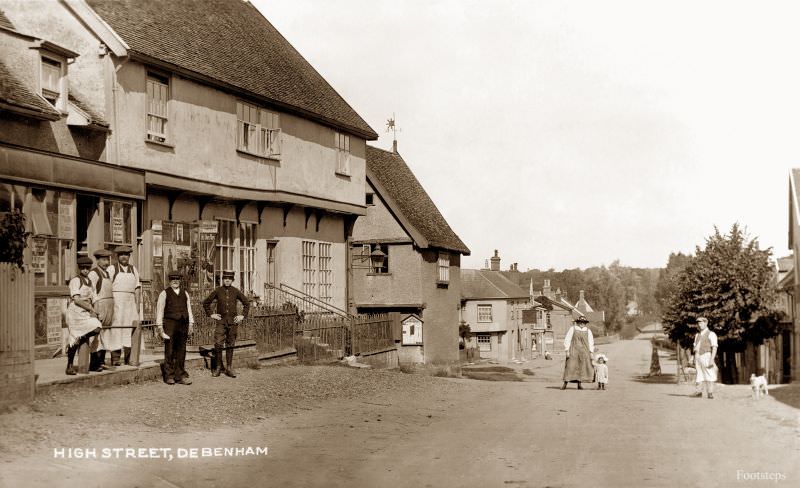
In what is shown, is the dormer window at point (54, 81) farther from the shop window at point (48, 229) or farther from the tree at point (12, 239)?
the tree at point (12, 239)

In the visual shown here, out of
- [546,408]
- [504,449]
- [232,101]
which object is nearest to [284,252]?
[232,101]

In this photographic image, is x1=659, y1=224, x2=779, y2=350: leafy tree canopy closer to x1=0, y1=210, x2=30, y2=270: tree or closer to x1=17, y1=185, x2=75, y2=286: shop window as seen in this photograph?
x1=17, y1=185, x2=75, y2=286: shop window

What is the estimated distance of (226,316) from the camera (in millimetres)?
17219

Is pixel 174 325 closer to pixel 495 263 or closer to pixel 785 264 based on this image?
pixel 785 264

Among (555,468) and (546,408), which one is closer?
(555,468)

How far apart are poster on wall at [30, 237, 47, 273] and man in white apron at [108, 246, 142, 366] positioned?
7.34ft

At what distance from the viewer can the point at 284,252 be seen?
88.0 ft

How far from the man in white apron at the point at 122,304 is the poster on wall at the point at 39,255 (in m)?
2.24

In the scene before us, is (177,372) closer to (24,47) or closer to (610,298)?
(24,47)

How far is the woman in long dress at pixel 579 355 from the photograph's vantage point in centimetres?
2109

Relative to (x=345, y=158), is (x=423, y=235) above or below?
below

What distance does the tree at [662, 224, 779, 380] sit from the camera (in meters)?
39.9

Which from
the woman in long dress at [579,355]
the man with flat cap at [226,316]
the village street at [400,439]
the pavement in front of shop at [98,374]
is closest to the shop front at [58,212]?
the pavement in front of shop at [98,374]

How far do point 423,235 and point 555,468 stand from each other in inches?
1093
